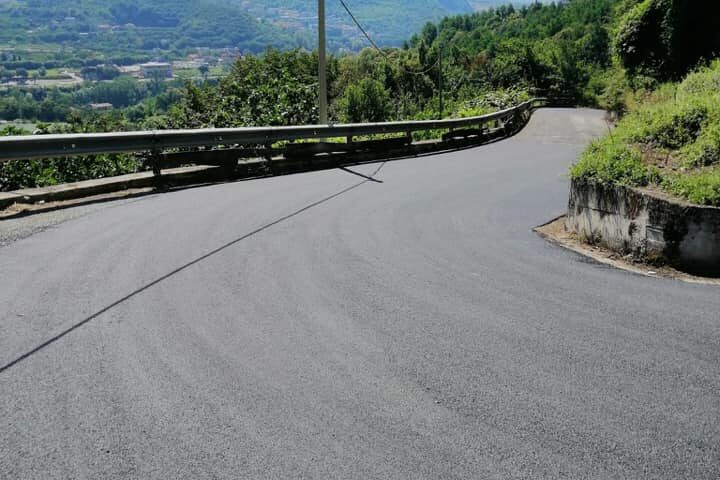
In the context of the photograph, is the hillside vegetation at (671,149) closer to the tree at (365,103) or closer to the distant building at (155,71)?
the tree at (365,103)

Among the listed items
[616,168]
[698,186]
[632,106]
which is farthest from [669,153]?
[632,106]

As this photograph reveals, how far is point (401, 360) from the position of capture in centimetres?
485

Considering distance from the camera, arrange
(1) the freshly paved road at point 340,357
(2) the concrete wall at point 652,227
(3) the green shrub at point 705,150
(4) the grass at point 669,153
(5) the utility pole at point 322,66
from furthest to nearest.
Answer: (5) the utility pole at point 322,66, (3) the green shrub at point 705,150, (4) the grass at point 669,153, (2) the concrete wall at point 652,227, (1) the freshly paved road at point 340,357

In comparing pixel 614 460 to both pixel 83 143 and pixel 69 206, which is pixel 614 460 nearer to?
pixel 69 206

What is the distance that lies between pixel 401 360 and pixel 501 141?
921 inches

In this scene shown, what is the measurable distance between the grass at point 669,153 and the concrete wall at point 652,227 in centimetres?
21

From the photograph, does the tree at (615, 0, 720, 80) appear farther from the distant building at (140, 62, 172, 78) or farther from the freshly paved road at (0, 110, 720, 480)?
the distant building at (140, 62, 172, 78)

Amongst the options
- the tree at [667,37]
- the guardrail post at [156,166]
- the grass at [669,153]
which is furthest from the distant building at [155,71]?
the grass at [669,153]

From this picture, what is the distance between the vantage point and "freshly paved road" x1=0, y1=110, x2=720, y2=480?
143 inches

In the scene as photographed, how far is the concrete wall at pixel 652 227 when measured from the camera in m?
7.13

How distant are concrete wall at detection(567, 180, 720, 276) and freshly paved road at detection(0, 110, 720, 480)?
622mm

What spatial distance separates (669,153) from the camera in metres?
9.23


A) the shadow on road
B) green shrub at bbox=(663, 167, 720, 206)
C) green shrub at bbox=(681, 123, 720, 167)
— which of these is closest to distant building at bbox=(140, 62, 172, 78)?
the shadow on road

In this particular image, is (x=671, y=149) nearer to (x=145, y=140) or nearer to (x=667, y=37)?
(x=145, y=140)
